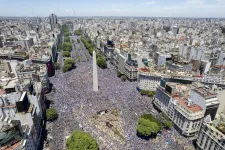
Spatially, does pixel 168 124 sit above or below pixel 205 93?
below

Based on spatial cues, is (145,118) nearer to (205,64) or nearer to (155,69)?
(155,69)

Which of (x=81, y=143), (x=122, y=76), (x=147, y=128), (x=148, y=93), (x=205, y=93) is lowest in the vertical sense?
(x=147, y=128)

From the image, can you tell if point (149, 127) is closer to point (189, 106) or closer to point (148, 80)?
point (189, 106)

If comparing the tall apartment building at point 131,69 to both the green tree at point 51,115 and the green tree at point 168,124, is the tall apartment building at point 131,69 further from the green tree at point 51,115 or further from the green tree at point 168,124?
the green tree at point 51,115

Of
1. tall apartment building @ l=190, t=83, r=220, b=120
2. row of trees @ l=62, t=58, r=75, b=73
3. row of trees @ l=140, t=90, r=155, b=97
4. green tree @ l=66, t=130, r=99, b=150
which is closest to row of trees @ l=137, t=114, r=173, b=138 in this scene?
tall apartment building @ l=190, t=83, r=220, b=120

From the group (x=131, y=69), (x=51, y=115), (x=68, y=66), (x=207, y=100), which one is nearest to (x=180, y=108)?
(x=207, y=100)

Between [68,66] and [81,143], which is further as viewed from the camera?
[68,66]

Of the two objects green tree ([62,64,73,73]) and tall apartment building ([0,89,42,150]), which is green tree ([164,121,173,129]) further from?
green tree ([62,64,73,73])
